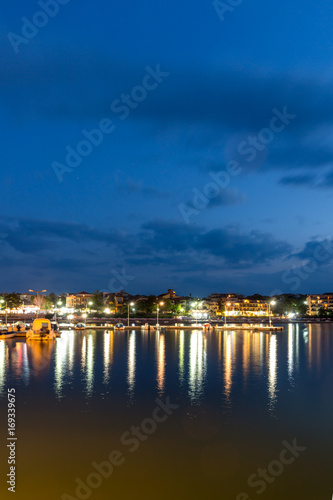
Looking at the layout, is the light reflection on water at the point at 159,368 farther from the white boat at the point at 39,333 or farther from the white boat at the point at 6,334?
the white boat at the point at 6,334

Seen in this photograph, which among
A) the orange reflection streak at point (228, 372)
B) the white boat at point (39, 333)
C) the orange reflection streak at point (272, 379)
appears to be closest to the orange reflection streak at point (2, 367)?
the white boat at point (39, 333)

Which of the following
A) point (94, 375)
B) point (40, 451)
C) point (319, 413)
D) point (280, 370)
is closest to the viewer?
point (40, 451)

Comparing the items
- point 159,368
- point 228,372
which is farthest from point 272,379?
point 159,368

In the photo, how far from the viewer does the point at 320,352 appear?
53312mm

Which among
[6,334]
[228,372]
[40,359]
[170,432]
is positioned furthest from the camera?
[6,334]

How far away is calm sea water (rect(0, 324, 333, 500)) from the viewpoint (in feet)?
46.2

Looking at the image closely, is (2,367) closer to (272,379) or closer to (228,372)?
(228,372)

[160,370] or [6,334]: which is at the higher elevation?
[160,370]

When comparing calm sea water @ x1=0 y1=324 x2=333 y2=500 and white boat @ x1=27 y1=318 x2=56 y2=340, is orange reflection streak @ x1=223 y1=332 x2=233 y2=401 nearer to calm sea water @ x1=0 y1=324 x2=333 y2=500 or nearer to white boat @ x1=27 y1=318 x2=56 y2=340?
calm sea water @ x1=0 y1=324 x2=333 y2=500

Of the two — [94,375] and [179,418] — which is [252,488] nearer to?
[179,418]

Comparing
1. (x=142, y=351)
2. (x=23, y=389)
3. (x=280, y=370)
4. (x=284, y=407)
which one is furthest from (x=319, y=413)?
(x=142, y=351)

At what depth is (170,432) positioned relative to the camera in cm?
1938

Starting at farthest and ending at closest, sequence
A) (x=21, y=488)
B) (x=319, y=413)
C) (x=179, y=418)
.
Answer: (x=319, y=413), (x=179, y=418), (x=21, y=488)

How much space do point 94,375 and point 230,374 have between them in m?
10.7
